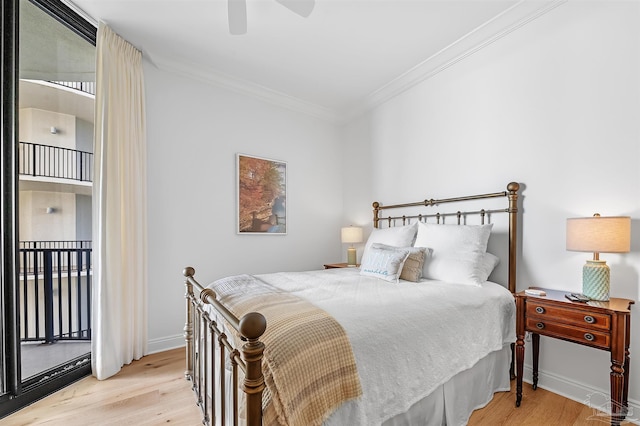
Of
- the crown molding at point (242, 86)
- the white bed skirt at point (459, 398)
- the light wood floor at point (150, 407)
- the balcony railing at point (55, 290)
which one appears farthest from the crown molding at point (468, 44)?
the balcony railing at point (55, 290)

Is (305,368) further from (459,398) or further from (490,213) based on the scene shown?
(490,213)

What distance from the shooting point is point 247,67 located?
3.21 metres

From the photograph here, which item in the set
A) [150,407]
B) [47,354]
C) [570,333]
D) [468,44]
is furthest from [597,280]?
[47,354]

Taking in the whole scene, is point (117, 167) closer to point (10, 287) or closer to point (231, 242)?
point (10, 287)

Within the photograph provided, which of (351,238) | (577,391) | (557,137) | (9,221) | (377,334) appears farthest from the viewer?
(351,238)

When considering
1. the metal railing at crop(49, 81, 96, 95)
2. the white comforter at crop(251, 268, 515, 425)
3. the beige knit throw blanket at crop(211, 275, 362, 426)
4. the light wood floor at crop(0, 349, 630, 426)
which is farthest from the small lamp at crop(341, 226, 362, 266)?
the metal railing at crop(49, 81, 96, 95)

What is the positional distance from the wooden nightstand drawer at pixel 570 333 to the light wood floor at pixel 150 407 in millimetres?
530

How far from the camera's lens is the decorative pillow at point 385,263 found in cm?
240

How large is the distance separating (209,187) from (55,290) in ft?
5.11

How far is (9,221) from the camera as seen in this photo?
196cm

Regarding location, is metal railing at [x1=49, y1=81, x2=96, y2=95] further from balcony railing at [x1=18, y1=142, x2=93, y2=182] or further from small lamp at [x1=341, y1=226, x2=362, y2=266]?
small lamp at [x1=341, y1=226, x2=362, y2=266]

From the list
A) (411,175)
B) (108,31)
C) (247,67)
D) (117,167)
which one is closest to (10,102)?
(117,167)

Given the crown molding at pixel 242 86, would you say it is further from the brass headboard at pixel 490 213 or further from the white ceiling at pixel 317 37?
the brass headboard at pixel 490 213

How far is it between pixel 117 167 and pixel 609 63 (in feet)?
12.2
